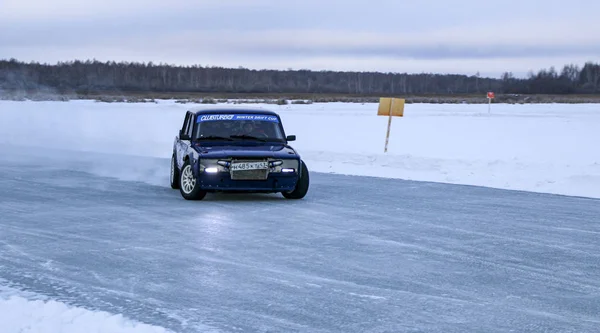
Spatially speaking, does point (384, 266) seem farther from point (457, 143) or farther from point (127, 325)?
point (457, 143)

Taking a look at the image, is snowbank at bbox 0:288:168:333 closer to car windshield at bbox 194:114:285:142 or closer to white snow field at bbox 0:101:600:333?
white snow field at bbox 0:101:600:333

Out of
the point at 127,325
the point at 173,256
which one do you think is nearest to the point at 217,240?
the point at 173,256

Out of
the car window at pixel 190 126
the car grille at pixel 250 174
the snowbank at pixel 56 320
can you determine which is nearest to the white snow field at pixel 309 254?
the snowbank at pixel 56 320

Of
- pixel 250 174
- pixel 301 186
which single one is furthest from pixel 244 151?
pixel 301 186

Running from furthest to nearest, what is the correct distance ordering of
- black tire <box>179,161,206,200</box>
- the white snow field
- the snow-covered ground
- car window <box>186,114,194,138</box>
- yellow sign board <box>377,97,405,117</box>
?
yellow sign board <box>377,97,405,117</box>
the snow-covered ground
car window <box>186,114,194,138</box>
black tire <box>179,161,206,200</box>
the white snow field

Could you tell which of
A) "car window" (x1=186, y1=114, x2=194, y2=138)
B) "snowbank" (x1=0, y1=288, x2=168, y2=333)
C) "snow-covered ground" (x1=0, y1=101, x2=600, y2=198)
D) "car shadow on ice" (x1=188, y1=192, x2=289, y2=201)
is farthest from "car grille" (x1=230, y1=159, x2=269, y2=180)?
"snowbank" (x1=0, y1=288, x2=168, y2=333)

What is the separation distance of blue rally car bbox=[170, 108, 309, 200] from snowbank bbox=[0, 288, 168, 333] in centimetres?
652

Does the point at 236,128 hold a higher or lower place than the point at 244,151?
higher

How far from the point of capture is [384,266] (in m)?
8.28

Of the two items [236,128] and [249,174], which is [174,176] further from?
[249,174]

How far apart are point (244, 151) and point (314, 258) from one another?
4.78 meters

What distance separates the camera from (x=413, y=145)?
30531 millimetres

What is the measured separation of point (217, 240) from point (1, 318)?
3.77 metres

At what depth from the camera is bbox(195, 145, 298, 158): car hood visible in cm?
1298
